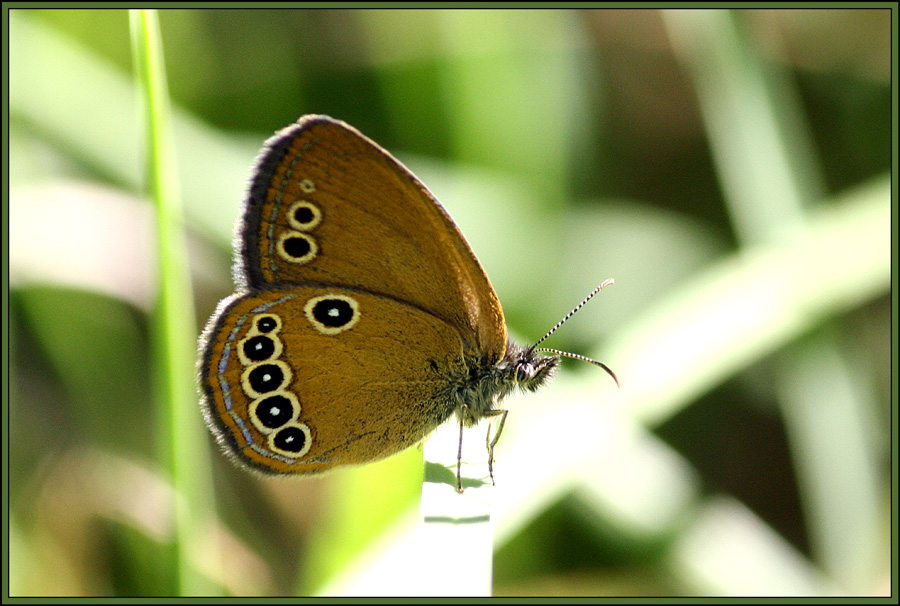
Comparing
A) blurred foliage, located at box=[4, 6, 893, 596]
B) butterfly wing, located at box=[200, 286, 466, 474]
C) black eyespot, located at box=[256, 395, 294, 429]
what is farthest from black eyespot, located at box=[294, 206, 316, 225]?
blurred foliage, located at box=[4, 6, 893, 596]

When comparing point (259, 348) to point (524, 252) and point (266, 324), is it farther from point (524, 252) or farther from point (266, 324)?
point (524, 252)

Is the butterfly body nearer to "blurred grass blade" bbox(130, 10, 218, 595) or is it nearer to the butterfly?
the butterfly

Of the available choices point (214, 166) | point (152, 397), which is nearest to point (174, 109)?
point (214, 166)

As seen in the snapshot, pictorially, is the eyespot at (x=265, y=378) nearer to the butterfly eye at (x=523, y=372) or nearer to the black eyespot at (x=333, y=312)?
the black eyespot at (x=333, y=312)

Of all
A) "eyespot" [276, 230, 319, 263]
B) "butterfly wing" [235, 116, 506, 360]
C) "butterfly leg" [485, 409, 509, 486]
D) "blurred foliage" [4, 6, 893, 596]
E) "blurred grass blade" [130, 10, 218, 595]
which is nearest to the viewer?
"blurred grass blade" [130, 10, 218, 595]

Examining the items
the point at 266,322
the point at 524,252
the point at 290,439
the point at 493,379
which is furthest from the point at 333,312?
the point at 524,252

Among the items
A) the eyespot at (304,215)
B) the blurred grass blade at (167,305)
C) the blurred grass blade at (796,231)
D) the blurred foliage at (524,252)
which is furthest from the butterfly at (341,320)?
the blurred grass blade at (796,231)

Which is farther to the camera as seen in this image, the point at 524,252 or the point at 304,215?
the point at 524,252
